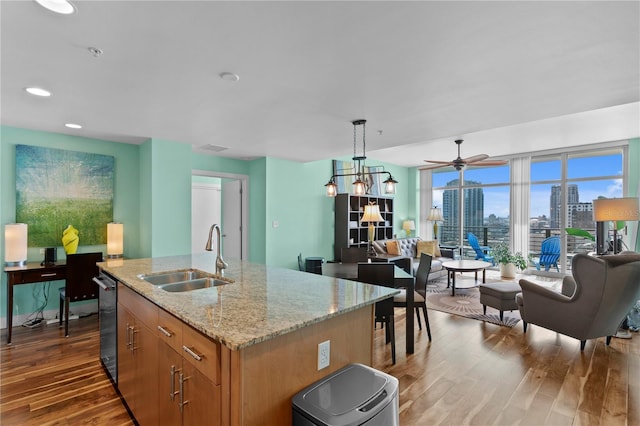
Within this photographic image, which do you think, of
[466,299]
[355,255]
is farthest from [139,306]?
[466,299]

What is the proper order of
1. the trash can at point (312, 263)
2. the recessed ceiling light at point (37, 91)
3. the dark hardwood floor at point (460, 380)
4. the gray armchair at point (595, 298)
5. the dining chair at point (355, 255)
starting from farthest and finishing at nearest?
the trash can at point (312, 263) → the dining chair at point (355, 255) → the gray armchair at point (595, 298) → the recessed ceiling light at point (37, 91) → the dark hardwood floor at point (460, 380)

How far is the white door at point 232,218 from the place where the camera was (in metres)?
6.11

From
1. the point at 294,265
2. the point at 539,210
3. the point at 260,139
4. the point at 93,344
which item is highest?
the point at 260,139

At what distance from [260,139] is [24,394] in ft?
11.4

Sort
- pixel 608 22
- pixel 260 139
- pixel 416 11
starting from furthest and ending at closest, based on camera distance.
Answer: pixel 260 139 < pixel 608 22 < pixel 416 11

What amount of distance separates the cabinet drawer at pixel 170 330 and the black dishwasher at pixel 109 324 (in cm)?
99

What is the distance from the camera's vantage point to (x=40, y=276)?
→ 3.56 metres

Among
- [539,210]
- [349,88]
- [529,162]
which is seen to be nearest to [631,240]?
[539,210]

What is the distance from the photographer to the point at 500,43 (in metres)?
1.92

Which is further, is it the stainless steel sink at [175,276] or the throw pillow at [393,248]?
the throw pillow at [393,248]

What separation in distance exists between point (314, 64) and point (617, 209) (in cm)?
393

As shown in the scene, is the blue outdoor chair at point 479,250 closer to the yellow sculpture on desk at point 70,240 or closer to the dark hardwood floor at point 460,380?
the dark hardwood floor at point 460,380

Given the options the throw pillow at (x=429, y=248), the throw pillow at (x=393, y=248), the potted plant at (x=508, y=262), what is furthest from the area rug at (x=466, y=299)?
the throw pillow at (x=393, y=248)

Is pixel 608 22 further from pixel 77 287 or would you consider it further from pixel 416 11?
pixel 77 287
